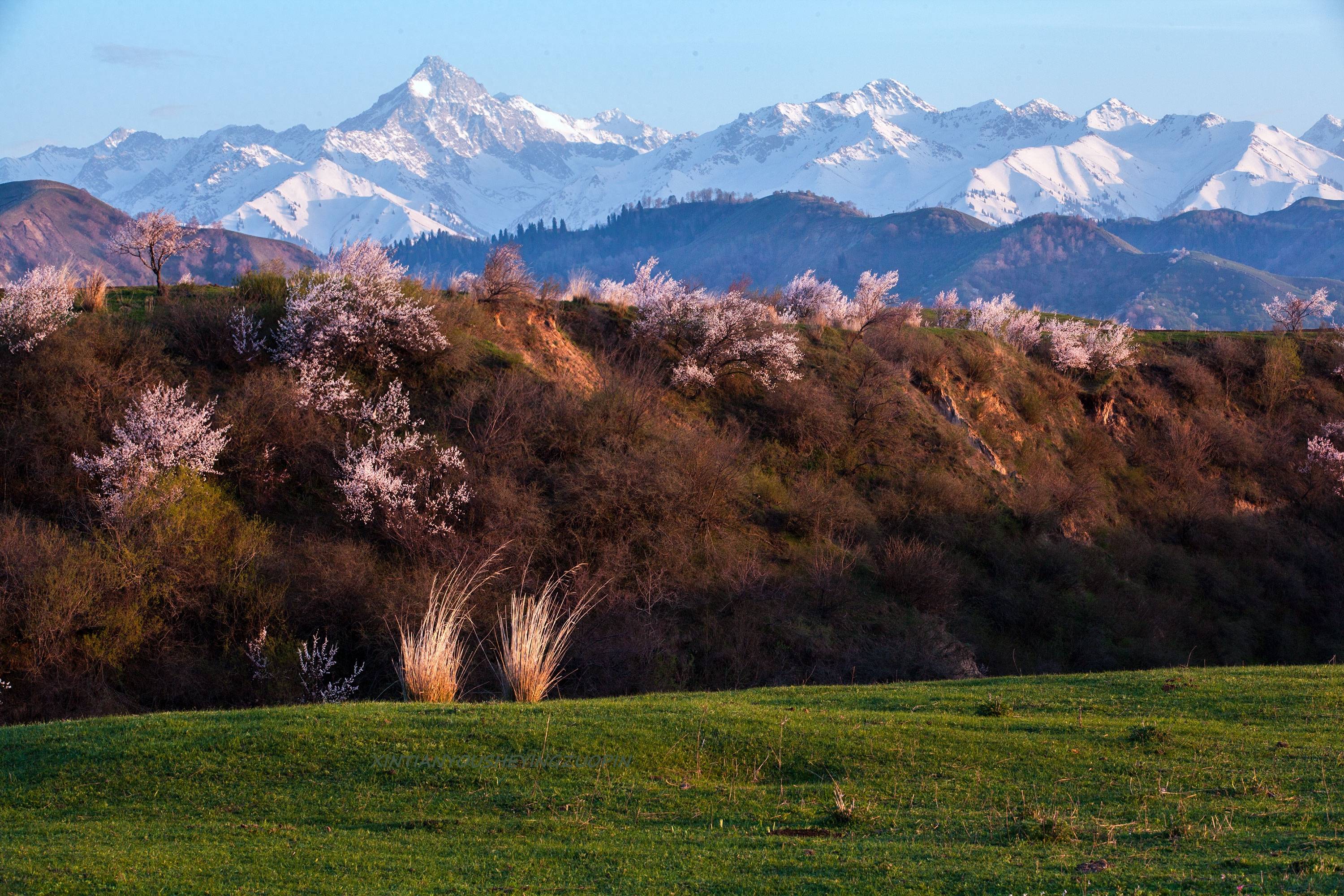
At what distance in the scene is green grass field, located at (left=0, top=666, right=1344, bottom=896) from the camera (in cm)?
622

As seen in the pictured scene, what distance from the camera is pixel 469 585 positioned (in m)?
20.0

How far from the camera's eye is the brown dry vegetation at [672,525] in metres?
18.1

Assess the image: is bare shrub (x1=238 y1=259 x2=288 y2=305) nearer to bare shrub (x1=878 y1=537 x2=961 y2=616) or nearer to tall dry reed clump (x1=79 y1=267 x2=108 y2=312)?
tall dry reed clump (x1=79 y1=267 x2=108 y2=312)

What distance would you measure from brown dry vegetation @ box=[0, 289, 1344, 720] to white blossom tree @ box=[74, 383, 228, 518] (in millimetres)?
571

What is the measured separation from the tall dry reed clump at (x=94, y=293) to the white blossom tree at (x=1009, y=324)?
93.6 ft

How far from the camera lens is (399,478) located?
21.0 meters

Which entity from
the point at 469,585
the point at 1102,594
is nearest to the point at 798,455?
the point at 1102,594

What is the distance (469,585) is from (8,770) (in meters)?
11.2

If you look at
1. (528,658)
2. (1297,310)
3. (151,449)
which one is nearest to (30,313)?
(151,449)

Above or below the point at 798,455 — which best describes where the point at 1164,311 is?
above

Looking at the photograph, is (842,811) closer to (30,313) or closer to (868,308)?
(30,313)

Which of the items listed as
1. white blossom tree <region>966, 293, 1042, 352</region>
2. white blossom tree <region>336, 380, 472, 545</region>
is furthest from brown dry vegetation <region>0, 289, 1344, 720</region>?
white blossom tree <region>966, 293, 1042, 352</region>

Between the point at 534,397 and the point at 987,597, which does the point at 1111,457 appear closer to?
the point at 987,597

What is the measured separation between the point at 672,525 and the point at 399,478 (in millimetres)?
6291
